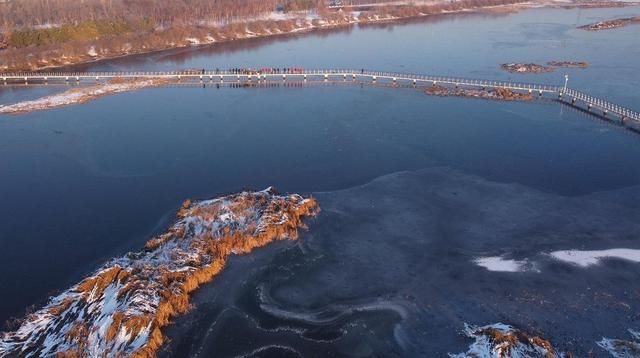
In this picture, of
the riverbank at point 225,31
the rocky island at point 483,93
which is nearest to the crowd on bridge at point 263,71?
the rocky island at point 483,93

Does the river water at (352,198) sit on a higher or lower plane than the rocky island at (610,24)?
lower

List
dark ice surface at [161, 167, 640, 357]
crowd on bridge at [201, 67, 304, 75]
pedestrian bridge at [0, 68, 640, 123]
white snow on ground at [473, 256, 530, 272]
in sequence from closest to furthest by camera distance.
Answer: dark ice surface at [161, 167, 640, 357] → white snow on ground at [473, 256, 530, 272] → pedestrian bridge at [0, 68, 640, 123] → crowd on bridge at [201, 67, 304, 75]

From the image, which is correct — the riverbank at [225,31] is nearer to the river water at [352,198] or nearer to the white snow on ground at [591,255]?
the river water at [352,198]

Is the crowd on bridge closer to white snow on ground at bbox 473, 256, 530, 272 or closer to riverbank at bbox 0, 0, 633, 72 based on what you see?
riverbank at bbox 0, 0, 633, 72

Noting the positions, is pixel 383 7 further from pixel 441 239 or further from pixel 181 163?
pixel 441 239

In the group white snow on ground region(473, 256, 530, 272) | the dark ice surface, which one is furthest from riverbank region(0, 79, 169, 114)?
white snow on ground region(473, 256, 530, 272)
